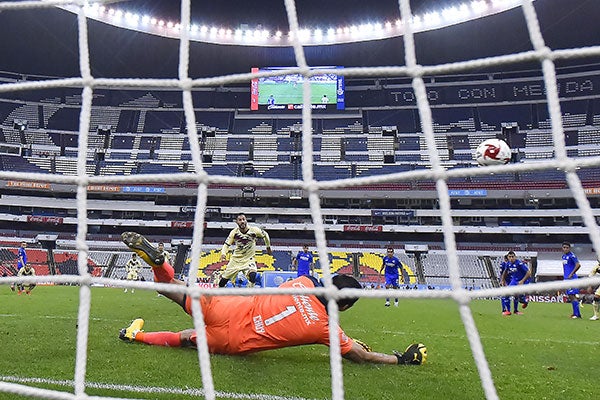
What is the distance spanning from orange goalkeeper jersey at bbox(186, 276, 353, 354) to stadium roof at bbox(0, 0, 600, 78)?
21054 mm

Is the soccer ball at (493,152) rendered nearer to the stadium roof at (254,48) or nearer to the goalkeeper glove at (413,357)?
the goalkeeper glove at (413,357)

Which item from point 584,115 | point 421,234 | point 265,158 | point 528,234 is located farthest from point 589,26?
point 265,158

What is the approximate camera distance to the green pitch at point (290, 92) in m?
26.5

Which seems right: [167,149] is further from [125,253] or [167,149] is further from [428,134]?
[428,134]

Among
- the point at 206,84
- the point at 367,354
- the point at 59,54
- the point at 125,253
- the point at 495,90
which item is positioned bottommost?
the point at 125,253

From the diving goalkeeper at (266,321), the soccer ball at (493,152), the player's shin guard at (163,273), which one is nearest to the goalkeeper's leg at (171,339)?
the diving goalkeeper at (266,321)

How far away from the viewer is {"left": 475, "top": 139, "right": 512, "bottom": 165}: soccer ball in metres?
3.74

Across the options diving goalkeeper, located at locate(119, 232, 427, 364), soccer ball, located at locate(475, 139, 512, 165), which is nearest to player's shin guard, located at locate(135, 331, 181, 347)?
diving goalkeeper, located at locate(119, 232, 427, 364)

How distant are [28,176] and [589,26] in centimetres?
2620

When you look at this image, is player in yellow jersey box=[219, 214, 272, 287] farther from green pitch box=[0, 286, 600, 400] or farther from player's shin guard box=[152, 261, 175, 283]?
player's shin guard box=[152, 261, 175, 283]

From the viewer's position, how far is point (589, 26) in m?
21.9

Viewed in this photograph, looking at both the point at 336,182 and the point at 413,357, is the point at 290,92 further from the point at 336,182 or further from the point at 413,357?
the point at 336,182

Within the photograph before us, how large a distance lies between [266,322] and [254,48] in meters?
24.6

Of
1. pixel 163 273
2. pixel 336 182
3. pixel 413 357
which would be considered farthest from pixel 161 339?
pixel 336 182
